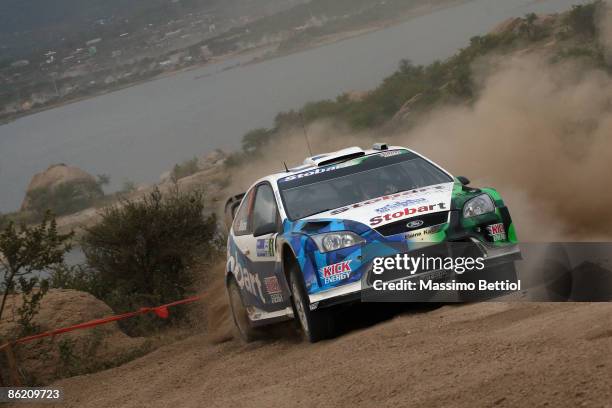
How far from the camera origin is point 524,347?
273 inches

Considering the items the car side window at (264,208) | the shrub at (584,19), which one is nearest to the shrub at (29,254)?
the car side window at (264,208)

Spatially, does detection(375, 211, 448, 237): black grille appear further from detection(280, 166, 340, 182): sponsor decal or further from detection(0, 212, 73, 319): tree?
detection(0, 212, 73, 319): tree

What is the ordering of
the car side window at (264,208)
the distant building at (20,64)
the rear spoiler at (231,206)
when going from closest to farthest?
the car side window at (264,208) → the rear spoiler at (231,206) → the distant building at (20,64)

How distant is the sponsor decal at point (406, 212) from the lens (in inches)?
370

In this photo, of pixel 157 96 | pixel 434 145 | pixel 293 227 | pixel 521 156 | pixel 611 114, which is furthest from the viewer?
pixel 157 96

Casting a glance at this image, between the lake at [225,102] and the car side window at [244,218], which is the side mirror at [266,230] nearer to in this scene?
the car side window at [244,218]

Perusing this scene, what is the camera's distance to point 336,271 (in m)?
9.26

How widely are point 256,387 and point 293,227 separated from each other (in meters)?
1.79

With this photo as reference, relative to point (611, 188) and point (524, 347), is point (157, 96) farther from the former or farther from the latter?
point (524, 347)

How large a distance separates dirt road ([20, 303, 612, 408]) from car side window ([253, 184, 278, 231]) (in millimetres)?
1100

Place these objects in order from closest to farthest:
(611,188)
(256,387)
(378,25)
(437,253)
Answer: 1. (256,387)
2. (437,253)
3. (611,188)
4. (378,25)

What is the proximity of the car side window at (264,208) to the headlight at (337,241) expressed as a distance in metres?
1.03

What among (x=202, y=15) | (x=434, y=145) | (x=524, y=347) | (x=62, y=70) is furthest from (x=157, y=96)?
(x=524, y=347)

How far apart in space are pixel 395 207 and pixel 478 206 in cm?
67
